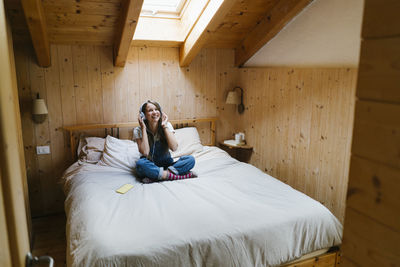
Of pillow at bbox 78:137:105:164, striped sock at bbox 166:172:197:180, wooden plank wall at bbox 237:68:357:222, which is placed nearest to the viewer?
wooden plank wall at bbox 237:68:357:222

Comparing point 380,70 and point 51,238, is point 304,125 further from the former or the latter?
point 51,238

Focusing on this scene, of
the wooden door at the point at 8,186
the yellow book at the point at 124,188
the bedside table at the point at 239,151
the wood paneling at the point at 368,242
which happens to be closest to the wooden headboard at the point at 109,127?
the bedside table at the point at 239,151

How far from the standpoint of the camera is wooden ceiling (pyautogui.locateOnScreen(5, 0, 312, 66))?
2.60m

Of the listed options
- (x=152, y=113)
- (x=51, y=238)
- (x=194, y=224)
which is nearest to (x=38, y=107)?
(x=152, y=113)

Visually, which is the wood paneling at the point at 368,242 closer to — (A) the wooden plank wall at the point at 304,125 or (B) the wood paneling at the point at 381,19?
(B) the wood paneling at the point at 381,19

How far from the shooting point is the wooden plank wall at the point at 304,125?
2.56 m

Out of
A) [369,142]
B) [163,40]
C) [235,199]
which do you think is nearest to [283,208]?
[235,199]

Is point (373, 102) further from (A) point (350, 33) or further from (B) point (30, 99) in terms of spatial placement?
(B) point (30, 99)

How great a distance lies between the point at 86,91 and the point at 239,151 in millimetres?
2127

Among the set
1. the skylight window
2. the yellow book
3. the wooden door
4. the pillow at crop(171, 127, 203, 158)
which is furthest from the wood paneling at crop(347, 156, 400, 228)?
the skylight window

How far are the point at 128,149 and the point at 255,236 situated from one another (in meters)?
1.83

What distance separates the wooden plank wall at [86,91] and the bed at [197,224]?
31.7 inches

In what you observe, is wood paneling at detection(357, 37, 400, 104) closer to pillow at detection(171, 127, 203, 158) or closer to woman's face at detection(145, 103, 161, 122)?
woman's face at detection(145, 103, 161, 122)

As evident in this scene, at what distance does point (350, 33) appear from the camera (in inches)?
94.0
